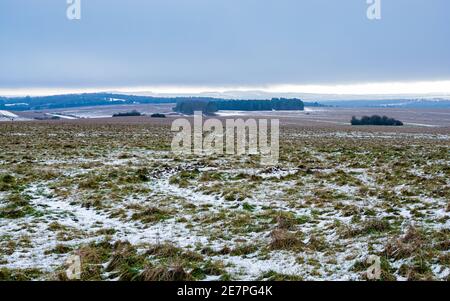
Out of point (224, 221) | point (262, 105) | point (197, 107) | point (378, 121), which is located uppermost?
point (262, 105)

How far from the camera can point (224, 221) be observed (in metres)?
10.4

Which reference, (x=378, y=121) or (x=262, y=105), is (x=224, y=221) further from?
(x=262, y=105)

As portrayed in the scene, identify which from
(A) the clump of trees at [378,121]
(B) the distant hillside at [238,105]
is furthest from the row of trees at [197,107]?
(A) the clump of trees at [378,121]

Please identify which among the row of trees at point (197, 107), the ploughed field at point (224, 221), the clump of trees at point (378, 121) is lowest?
the ploughed field at point (224, 221)

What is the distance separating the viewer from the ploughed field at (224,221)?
718 centimetres

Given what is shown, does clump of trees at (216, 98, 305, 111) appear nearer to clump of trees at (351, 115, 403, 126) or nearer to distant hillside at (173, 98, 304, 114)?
distant hillside at (173, 98, 304, 114)

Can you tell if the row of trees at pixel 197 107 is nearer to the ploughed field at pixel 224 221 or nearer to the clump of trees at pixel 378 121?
the clump of trees at pixel 378 121

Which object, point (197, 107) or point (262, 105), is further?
point (262, 105)

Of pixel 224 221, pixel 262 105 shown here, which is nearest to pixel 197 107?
pixel 262 105

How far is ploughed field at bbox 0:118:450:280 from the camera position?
7184mm
